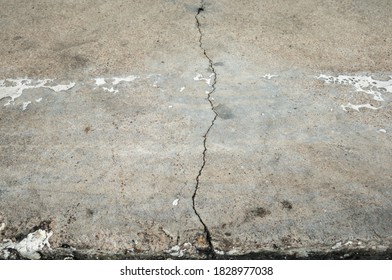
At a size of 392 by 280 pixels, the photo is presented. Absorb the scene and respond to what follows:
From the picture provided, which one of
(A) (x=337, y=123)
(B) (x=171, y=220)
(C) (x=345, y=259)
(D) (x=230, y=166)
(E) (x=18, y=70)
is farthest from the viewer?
(E) (x=18, y=70)

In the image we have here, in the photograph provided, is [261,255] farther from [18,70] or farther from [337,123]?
[18,70]

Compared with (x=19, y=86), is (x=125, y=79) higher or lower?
higher

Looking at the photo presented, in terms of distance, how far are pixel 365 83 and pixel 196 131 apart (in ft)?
5.29

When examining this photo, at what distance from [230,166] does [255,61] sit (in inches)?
54.1

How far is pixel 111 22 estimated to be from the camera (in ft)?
13.9

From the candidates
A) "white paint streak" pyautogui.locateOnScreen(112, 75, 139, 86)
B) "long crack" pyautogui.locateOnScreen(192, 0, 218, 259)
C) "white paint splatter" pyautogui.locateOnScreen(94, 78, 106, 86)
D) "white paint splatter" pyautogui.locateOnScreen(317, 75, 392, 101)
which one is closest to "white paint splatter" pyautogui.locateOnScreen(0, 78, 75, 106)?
"white paint splatter" pyautogui.locateOnScreen(94, 78, 106, 86)

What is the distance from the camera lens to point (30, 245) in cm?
234

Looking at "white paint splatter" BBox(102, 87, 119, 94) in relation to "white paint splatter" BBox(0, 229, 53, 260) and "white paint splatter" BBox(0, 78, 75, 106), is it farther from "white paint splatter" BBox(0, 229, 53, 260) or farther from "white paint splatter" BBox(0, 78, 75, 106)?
"white paint splatter" BBox(0, 229, 53, 260)

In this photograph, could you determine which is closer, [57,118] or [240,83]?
[57,118]

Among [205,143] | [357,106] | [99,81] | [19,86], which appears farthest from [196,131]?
[19,86]

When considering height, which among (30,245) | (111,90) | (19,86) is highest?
(111,90)

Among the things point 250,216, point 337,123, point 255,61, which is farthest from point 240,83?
point 250,216

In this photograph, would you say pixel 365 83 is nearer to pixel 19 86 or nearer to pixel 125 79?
pixel 125 79
